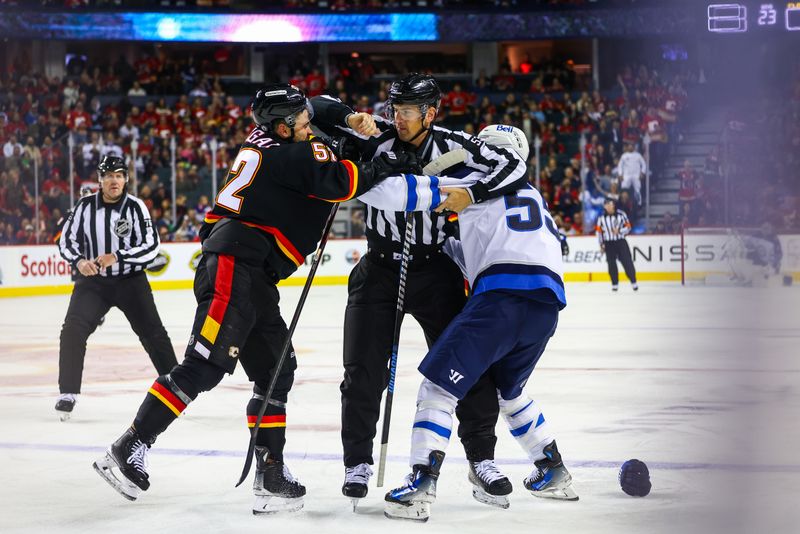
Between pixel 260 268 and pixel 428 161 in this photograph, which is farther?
pixel 428 161

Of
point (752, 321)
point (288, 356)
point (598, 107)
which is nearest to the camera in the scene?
point (752, 321)

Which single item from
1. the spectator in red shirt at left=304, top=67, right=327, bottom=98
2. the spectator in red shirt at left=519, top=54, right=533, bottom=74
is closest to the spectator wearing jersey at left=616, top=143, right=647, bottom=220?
the spectator in red shirt at left=519, top=54, right=533, bottom=74

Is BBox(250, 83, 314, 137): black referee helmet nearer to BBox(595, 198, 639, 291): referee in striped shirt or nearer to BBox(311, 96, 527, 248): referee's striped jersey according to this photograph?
BBox(311, 96, 527, 248): referee's striped jersey

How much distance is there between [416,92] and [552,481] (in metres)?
1.38

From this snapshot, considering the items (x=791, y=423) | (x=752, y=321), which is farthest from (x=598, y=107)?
(x=752, y=321)

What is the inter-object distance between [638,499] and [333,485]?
108 cm

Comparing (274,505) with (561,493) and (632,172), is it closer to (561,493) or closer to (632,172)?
(561,493)

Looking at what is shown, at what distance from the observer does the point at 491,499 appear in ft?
12.0

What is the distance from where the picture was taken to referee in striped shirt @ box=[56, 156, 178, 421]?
5930 millimetres

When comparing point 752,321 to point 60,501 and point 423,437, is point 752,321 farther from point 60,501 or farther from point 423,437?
point 60,501

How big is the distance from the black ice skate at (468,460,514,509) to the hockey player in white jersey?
16cm

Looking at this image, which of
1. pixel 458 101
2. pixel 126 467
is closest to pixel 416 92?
pixel 126 467

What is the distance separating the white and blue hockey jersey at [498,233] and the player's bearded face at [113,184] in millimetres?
2887

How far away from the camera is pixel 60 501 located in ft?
12.3
